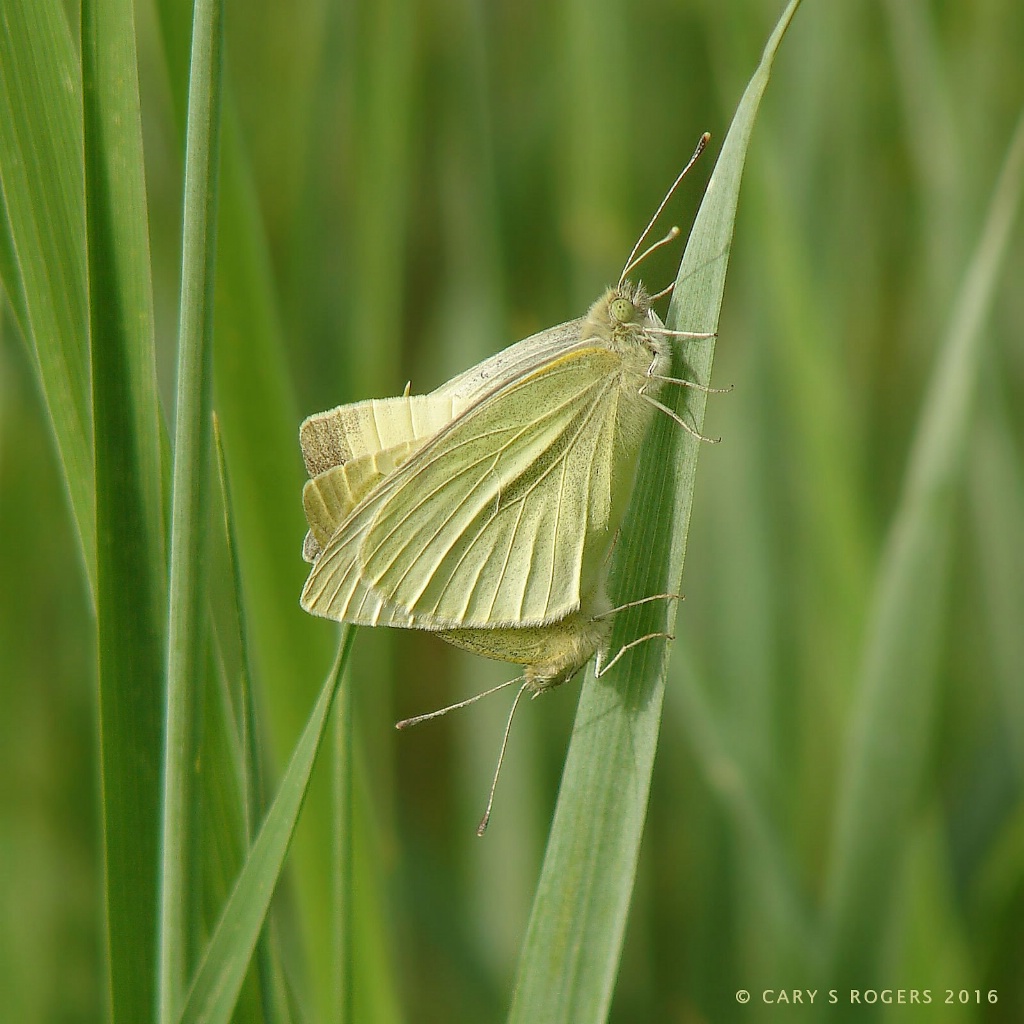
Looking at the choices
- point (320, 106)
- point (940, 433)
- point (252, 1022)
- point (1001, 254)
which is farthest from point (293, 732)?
point (320, 106)

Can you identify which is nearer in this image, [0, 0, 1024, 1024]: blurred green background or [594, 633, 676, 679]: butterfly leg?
[594, 633, 676, 679]: butterfly leg

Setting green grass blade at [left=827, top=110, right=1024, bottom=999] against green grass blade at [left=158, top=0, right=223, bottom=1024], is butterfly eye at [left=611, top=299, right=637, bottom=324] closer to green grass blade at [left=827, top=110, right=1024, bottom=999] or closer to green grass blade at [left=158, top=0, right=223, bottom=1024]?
green grass blade at [left=827, top=110, right=1024, bottom=999]

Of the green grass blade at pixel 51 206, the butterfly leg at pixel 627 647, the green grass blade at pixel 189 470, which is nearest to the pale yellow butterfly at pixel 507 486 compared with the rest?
the butterfly leg at pixel 627 647

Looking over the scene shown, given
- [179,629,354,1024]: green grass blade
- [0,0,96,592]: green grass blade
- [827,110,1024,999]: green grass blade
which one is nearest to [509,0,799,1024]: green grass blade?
[179,629,354,1024]: green grass blade

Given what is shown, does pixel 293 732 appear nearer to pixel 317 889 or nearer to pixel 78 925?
pixel 317 889

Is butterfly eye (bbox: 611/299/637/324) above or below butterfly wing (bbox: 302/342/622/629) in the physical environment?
above

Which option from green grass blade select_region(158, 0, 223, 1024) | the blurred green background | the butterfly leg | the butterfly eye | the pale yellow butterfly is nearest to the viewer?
green grass blade select_region(158, 0, 223, 1024)

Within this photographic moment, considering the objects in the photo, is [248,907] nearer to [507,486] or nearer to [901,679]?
[507,486]

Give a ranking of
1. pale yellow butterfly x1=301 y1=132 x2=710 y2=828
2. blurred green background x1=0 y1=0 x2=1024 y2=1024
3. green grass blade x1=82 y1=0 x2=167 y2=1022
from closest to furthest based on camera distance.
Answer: green grass blade x1=82 y1=0 x2=167 y2=1022, pale yellow butterfly x1=301 y1=132 x2=710 y2=828, blurred green background x1=0 y1=0 x2=1024 y2=1024
